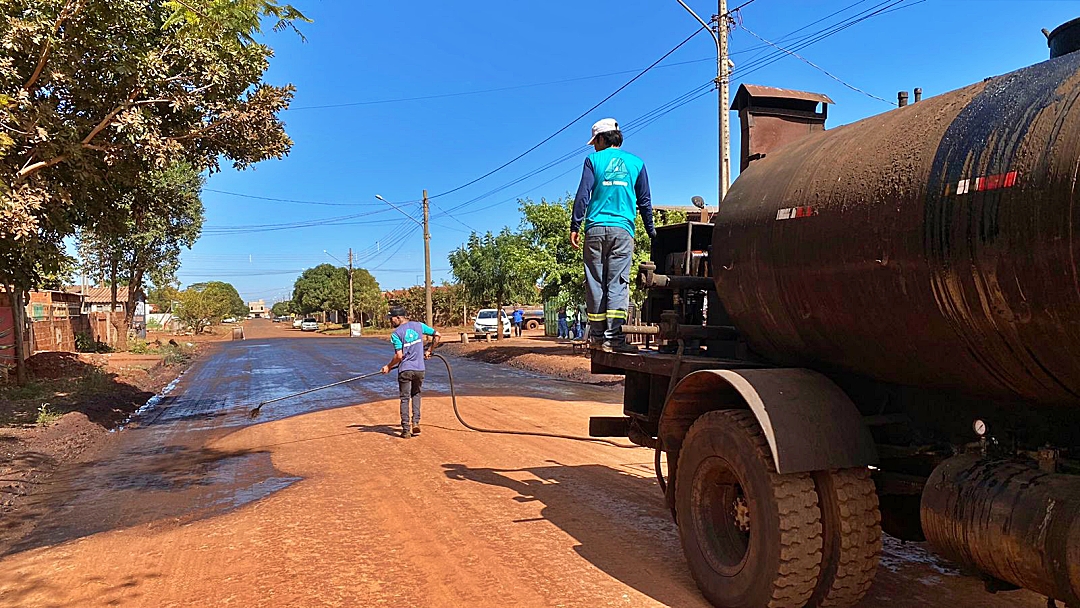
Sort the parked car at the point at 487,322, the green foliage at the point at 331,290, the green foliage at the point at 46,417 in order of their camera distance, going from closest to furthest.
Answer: the green foliage at the point at 46,417 < the parked car at the point at 487,322 < the green foliage at the point at 331,290

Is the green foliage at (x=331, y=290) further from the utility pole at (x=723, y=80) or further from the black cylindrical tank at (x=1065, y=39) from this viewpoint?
the black cylindrical tank at (x=1065, y=39)

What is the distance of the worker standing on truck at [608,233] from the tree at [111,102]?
4.15 metres

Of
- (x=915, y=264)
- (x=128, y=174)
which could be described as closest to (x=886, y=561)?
(x=915, y=264)

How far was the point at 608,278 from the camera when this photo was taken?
18.0 ft

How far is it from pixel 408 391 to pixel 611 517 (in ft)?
16.3

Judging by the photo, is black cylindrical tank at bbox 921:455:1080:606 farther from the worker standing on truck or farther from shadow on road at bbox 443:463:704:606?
the worker standing on truck

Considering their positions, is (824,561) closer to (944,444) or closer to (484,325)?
(944,444)

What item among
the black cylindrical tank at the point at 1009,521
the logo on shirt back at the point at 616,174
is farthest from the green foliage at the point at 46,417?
the black cylindrical tank at the point at 1009,521

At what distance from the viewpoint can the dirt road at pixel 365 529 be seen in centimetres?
421

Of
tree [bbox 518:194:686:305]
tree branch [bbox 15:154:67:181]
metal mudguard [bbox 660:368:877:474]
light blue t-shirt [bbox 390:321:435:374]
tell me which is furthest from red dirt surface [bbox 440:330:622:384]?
metal mudguard [bbox 660:368:877:474]

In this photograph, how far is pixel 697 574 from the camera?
399 centimetres

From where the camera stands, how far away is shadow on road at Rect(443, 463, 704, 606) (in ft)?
14.3

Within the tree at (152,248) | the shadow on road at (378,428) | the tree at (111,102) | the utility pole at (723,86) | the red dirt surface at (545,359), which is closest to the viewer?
the tree at (111,102)

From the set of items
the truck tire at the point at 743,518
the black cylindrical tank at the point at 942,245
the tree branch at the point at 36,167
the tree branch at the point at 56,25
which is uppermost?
the tree branch at the point at 56,25
